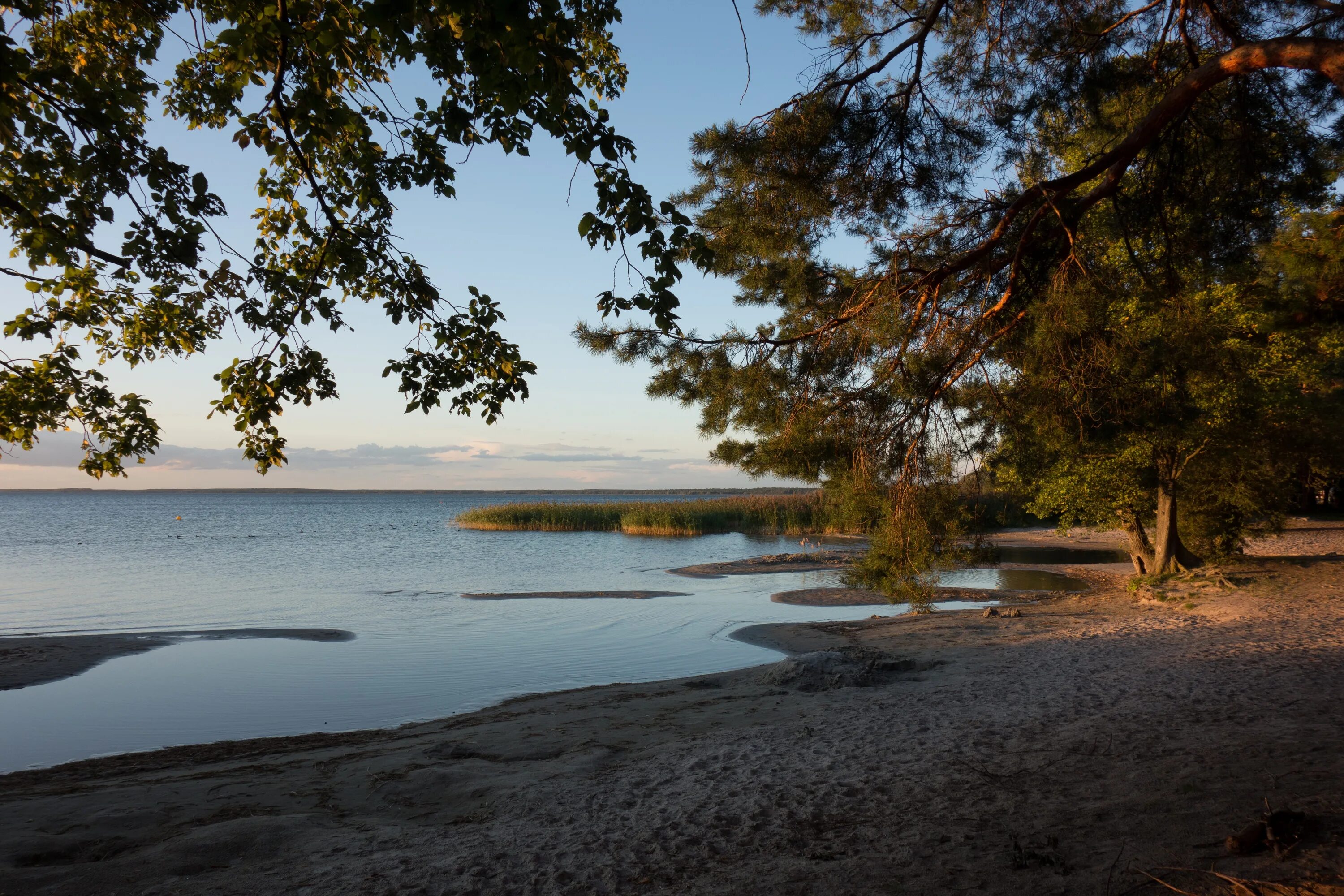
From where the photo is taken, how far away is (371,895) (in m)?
3.47

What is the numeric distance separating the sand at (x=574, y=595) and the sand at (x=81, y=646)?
15.5 ft

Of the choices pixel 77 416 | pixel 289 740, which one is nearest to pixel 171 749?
pixel 289 740

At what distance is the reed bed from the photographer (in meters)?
41.0

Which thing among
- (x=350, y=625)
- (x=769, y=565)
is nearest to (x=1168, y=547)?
(x=769, y=565)

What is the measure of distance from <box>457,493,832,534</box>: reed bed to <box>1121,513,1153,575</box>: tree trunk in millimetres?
21493

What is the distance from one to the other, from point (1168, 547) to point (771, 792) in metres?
15.1

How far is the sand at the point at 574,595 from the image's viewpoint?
18797 mm

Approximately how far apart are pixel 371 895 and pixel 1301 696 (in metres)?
7.09

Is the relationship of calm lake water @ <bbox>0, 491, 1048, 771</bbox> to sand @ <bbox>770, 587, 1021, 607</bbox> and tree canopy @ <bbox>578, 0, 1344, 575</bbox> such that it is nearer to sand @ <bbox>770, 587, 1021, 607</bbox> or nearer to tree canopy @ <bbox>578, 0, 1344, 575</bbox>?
sand @ <bbox>770, 587, 1021, 607</bbox>

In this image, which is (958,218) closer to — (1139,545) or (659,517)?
(1139,545)

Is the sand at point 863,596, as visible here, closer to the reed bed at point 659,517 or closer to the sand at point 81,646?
the sand at point 81,646

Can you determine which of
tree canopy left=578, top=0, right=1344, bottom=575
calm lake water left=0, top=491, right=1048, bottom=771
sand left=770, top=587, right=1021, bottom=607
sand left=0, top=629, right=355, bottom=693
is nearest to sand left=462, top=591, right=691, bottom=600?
calm lake water left=0, top=491, right=1048, bottom=771

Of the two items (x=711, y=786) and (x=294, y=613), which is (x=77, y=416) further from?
(x=294, y=613)

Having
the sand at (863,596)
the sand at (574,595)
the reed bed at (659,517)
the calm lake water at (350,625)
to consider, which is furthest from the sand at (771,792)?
the reed bed at (659,517)
